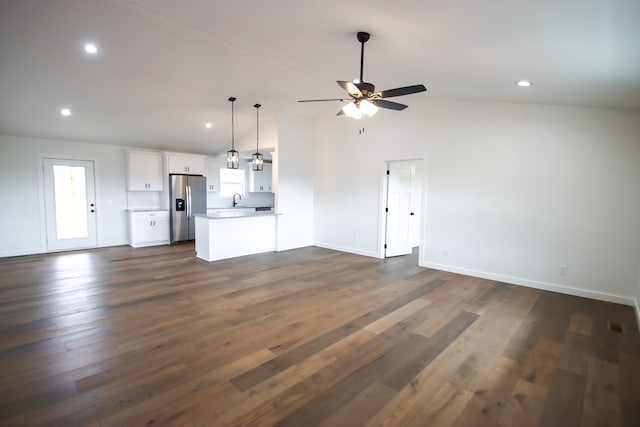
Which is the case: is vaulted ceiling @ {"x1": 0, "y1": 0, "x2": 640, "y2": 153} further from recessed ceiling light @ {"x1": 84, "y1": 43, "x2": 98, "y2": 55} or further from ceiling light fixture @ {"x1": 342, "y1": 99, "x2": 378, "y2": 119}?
ceiling light fixture @ {"x1": 342, "y1": 99, "x2": 378, "y2": 119}

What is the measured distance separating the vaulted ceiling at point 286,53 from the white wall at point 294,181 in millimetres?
1036

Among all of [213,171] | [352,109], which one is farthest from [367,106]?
[213,171]

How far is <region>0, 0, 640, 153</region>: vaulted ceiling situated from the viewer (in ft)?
7.43

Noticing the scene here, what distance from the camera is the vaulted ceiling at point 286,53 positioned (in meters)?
2.26

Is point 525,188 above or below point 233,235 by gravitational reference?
above

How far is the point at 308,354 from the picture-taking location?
2699 millimetres

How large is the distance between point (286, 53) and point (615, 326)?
4.89 m

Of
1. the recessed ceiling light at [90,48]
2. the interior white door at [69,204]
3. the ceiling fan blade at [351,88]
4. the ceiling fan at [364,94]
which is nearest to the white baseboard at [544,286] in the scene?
the ceiling fan at [364,94]

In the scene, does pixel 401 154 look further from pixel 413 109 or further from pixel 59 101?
pixel 59 101

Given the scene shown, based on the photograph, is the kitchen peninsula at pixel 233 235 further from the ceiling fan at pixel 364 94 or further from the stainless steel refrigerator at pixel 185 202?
the ceiling fan at pixel 364 94

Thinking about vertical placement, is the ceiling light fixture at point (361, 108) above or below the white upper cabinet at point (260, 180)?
above

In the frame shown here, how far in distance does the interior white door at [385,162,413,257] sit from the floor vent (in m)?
3.58

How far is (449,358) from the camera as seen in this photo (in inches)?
105

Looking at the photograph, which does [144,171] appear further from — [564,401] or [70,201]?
[564,401]
